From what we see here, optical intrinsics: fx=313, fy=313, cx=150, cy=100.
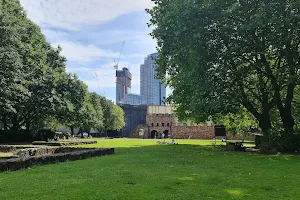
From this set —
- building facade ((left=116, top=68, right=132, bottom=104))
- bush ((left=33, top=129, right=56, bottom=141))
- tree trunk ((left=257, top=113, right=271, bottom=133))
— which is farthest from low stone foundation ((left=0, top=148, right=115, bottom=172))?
building facade ((left=116, top=68, right=132, bottom=104))

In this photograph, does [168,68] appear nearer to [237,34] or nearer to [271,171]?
[237,34]

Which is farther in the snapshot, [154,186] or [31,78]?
[31,78]

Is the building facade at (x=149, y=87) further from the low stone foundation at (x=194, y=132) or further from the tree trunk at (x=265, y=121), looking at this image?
the tree trunk at (x=265, y=121)

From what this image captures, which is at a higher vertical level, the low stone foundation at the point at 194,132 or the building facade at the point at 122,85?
the building facade at the point at 122,85

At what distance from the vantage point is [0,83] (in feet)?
68.8

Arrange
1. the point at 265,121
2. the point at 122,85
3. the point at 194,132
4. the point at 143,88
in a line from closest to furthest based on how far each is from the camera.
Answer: the point at 265,121 < the point at 194,132 < the point at 143,88 < the point at 122,85

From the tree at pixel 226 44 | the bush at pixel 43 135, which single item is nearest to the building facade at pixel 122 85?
the bush at pixel 43 135

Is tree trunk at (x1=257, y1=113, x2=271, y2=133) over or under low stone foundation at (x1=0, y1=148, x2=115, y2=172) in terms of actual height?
over

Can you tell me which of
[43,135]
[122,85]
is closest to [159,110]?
[122,85]

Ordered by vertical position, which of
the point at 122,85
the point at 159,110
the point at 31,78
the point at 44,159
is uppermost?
the point at 122,85

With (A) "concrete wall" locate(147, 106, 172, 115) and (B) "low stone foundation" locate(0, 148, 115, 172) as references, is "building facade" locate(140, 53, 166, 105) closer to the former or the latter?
(A) "concrete wall" locate(147, 106, 172, 115)

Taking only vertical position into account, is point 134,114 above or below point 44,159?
above

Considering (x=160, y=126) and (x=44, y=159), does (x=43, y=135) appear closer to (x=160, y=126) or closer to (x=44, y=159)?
(x=44, y=159)

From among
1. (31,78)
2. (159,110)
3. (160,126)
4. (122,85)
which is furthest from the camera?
(122,85)
